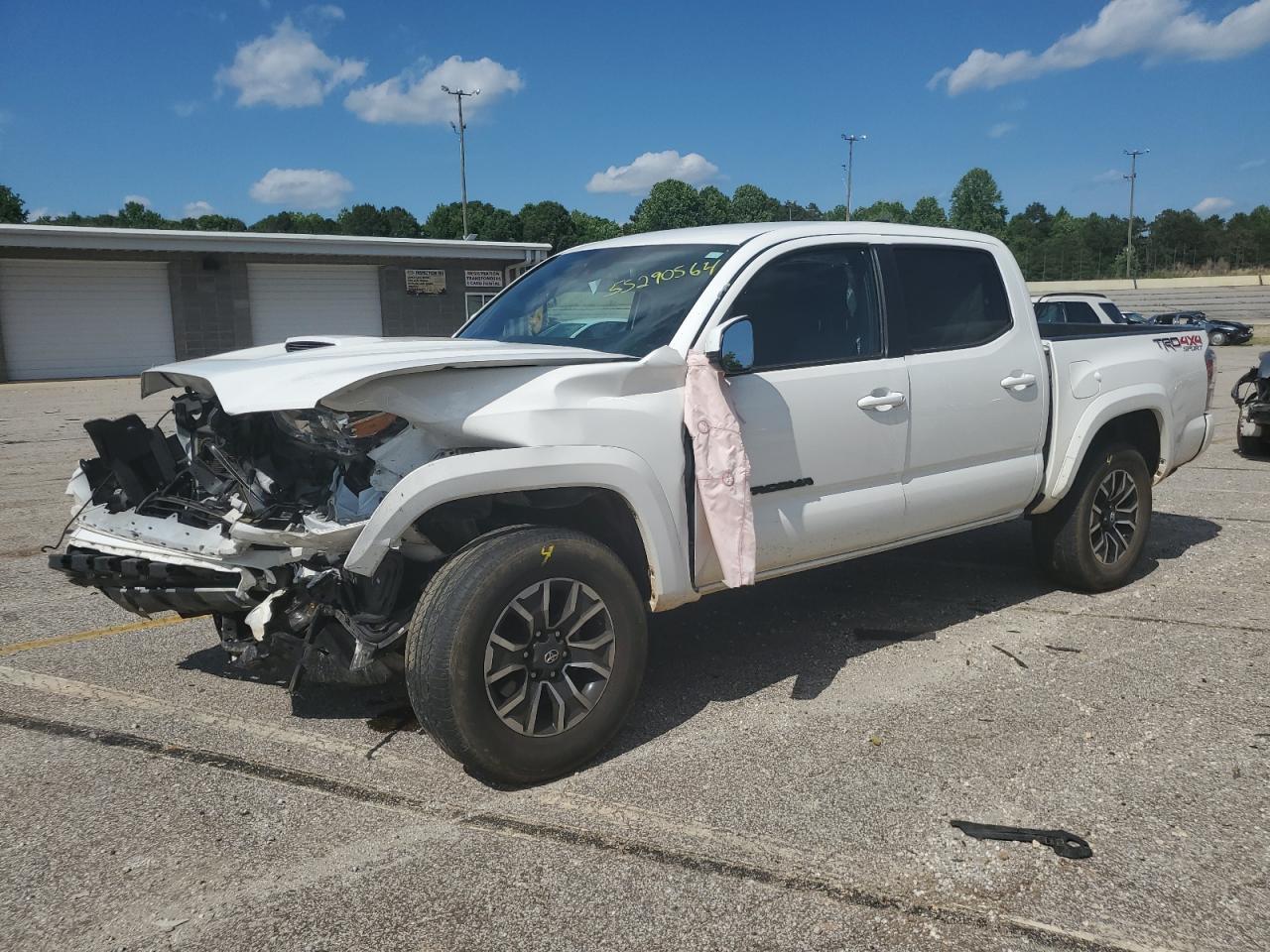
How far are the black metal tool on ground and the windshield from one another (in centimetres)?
204

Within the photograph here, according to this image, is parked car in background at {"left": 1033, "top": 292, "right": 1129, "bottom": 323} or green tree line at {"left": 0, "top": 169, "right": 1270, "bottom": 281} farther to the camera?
green tree line at {"left": 0, "top": 169, "right": 1270, "bottom": 281}

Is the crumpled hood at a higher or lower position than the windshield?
lower

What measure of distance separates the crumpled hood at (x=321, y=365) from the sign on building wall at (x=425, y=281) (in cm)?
3011

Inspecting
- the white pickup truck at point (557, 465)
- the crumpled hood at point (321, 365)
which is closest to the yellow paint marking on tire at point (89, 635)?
the white pickup truck at point (557, 465)

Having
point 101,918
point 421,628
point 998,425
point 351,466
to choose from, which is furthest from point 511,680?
point 998,425

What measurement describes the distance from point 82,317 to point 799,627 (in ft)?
96.7

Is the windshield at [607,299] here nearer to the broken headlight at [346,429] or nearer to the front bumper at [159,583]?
the broken headlight at [346,429]

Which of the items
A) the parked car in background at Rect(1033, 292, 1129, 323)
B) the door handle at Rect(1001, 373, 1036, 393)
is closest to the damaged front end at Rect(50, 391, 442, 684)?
the door handle at Rect(1001, 373, 1036, 393)

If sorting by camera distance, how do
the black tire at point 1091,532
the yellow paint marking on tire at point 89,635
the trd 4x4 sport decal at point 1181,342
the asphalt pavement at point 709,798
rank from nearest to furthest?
the asphalt pavement at point 709,798 < the yellow paint marking on tire at point 89,635 < the black tire at point 1091,532 < the trd 4x4 sport decal at point 1181,342

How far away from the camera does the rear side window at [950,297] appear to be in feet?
15.4

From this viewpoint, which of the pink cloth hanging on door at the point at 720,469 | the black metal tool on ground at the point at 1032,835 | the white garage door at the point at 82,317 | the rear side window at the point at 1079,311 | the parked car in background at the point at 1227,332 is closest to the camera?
the black metal tool on ground at the point at 1032,835

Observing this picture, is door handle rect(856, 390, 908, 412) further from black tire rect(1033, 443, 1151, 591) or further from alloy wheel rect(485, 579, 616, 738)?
black tire rect(1033, 443, 1151, 591)

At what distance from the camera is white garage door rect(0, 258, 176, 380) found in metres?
27.8

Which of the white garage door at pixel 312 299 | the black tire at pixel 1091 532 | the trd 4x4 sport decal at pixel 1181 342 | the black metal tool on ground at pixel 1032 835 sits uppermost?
the white garage door at pixel 312 299
